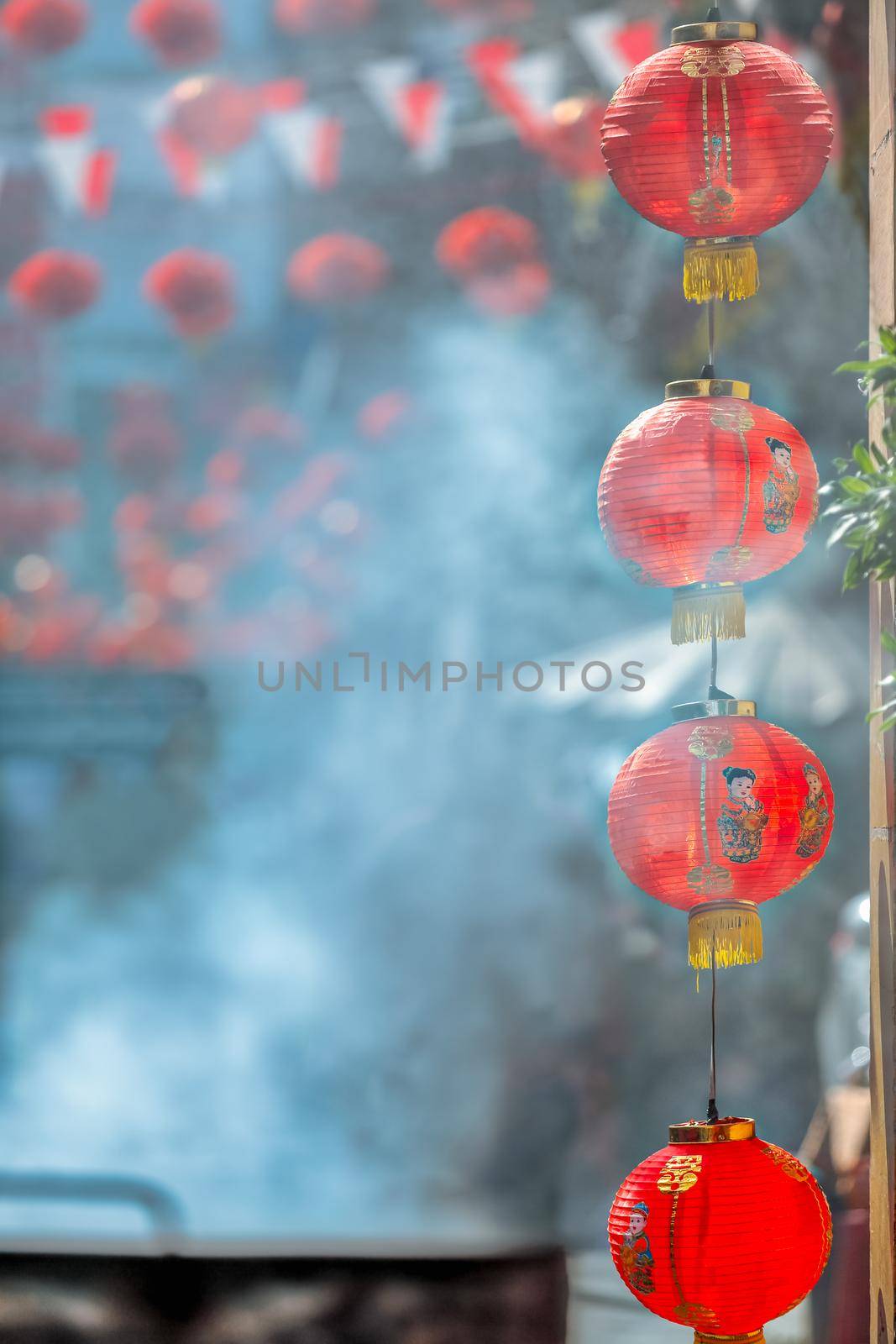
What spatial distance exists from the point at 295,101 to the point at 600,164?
36.1 inches

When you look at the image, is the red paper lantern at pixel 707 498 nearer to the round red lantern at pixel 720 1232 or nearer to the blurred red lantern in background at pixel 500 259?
the round red lantern at pixel 720 1232

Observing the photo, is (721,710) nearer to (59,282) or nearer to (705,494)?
(705,494)

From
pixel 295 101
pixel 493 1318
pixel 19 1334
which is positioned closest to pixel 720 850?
pixel 493 1318

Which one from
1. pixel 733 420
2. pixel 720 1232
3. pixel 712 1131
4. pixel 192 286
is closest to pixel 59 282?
pixel 192 286

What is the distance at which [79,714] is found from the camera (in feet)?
15.7

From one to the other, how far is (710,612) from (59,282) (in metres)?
3.19

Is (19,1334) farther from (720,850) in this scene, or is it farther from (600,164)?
(600,164)

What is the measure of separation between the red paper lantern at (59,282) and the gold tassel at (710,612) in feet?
10.2

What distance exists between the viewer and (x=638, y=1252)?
5.97ft

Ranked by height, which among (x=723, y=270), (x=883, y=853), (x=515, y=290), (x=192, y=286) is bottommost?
(x=883, y=853)

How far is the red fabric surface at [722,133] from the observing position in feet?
6.30

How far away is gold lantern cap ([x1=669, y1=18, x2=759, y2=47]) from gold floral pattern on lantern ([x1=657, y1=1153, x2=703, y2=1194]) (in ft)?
4.47

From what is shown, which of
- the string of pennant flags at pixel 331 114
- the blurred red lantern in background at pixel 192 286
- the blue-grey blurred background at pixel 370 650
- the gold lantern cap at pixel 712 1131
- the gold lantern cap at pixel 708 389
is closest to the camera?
the gold lantern cap at pixel 712 1131

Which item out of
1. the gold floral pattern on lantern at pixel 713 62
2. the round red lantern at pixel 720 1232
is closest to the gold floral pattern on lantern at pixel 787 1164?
the round red lantern at pixel 720 1232
